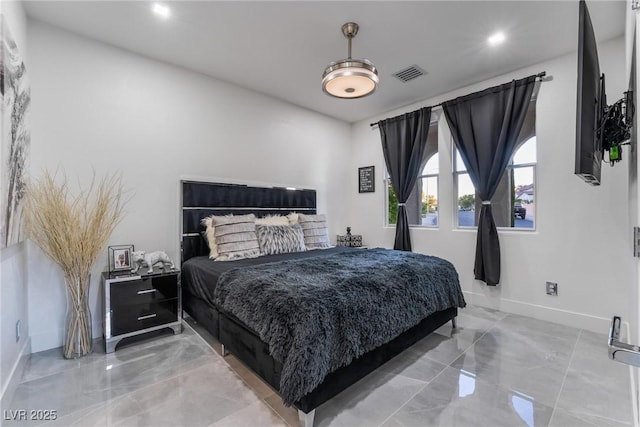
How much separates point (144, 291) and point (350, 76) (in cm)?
255

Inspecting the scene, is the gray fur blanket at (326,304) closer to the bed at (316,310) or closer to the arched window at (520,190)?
the bed at (316,310)

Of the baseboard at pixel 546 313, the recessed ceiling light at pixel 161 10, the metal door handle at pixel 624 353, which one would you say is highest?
the recessed ceiling light at pixel 161 10

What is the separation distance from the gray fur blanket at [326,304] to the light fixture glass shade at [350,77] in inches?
60.0

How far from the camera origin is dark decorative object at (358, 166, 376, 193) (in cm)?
494

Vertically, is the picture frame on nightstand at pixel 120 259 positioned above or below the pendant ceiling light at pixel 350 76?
below

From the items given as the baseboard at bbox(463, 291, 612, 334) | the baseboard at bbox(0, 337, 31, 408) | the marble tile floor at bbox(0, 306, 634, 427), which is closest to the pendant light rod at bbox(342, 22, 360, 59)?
the marble tile floor at bbox(0, 306, 634, 427)

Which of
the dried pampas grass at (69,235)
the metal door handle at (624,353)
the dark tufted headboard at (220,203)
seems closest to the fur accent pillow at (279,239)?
the dark tufted headboard at (220,203)

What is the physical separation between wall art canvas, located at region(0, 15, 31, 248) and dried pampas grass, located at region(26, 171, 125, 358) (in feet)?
0.51

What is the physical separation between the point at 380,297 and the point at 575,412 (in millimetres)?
1275

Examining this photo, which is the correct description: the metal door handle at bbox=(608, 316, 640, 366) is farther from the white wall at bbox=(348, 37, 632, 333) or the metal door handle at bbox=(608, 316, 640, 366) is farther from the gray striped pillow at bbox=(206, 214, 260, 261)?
the gray striped pillow at bbox=(206, 214, 260, 261)

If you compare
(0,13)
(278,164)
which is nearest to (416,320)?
(278,164)

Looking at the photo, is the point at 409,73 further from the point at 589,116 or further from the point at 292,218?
the point at 589,116

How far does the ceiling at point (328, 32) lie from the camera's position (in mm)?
2363

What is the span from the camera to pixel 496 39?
2805mm
